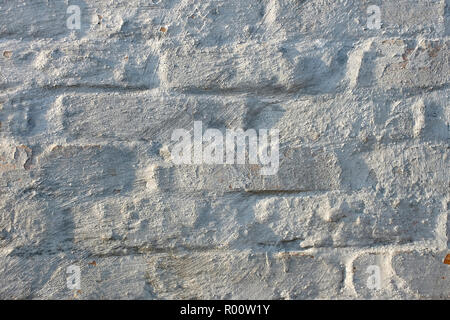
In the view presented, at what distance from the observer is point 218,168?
926 mm

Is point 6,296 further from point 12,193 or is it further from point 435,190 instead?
point 435,190

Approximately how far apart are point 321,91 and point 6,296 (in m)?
0.81

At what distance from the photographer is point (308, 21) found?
3.11 ft

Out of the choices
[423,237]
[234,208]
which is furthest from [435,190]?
[234,208]
